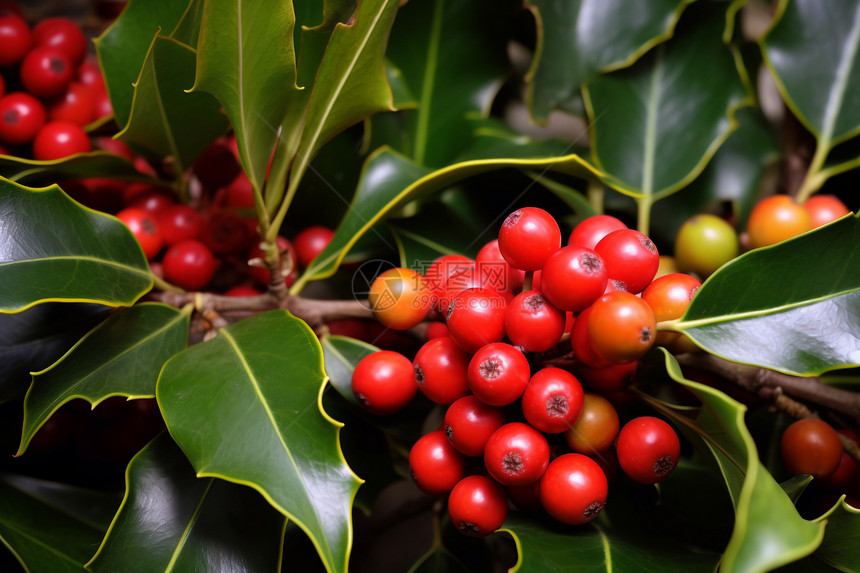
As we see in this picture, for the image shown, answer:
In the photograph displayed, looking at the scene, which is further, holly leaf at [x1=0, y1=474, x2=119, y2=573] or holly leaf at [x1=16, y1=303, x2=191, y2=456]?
holly leaf at [x1=0, y1=474, x2=119, y2=573]

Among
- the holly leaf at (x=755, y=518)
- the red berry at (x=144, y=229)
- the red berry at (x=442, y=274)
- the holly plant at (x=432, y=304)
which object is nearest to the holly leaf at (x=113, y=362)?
the holly plant at (x=432, y=304)

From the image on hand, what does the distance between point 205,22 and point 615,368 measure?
0.52 m

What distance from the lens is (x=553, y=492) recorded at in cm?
58

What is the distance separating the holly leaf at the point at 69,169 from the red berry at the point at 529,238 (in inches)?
21.7

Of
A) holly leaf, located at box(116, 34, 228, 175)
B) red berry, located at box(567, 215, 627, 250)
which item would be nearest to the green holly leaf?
red berry, located at box(567, 215, 627, 250)

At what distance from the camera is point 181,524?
68 cm

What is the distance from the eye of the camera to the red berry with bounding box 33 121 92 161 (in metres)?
0.84

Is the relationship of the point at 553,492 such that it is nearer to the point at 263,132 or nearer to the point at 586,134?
the point at 263,132

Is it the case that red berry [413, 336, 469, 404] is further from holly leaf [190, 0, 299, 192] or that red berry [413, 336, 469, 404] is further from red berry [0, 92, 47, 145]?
red berry [0, 92, 47, 145]

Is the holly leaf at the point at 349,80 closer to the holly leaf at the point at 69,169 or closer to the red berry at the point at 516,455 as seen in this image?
the holly leaf at the point at 69,169

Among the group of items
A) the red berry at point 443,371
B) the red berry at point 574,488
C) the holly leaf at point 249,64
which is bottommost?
the red berry at point 574,488

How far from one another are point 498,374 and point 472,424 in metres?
0.07

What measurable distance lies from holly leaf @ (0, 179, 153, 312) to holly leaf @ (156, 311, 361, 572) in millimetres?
114

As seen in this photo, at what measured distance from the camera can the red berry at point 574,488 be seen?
1.86 ft
